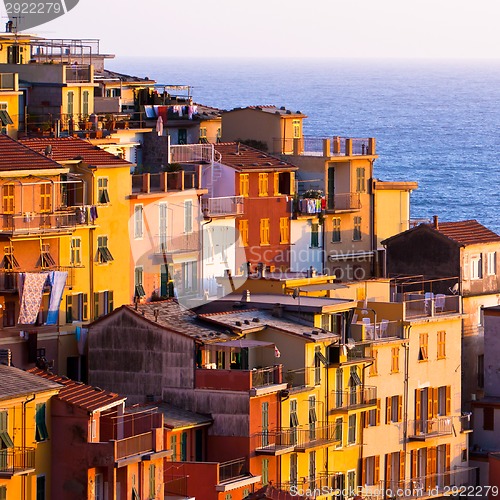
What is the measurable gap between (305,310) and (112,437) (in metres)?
12.1

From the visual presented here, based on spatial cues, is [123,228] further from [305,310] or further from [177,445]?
[177,445]

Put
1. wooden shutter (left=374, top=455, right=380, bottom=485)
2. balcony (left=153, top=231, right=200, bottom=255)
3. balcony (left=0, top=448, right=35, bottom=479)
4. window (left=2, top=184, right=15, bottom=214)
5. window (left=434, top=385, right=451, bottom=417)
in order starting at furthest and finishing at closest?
window (left=434, top=385, right=451, bottom=417), balcony (left=153, top=231, right=200, bottom=255), wooden shutter (left=374, top=455, right=380, bottom=485), window (left=2, top=184, right=15, bottom=214), balcony (left=0, top=448, right=35, bottom=479)

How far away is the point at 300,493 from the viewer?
68.1m

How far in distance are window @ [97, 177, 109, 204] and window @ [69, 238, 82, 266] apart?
167 cm

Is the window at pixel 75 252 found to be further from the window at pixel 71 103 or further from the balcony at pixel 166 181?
the window at pixel 71 103

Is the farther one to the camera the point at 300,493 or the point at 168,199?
the point at 168,199

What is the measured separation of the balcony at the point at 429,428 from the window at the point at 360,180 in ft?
37.2

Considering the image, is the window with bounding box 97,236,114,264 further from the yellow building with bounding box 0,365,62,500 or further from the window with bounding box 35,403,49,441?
the window with bounding box 35,403,49,441

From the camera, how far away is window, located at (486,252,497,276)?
276 ft

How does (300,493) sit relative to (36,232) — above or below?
below

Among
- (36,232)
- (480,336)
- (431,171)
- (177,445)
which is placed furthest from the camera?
(431,171)

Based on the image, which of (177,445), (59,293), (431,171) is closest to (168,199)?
(59,293)

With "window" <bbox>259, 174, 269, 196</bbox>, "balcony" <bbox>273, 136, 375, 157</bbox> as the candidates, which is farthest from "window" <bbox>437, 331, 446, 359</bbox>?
"balcony" <bbox>273, 136, 375, 157</bbox>

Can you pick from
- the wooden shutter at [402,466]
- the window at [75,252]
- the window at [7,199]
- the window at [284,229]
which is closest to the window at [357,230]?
the window at [284,229]
